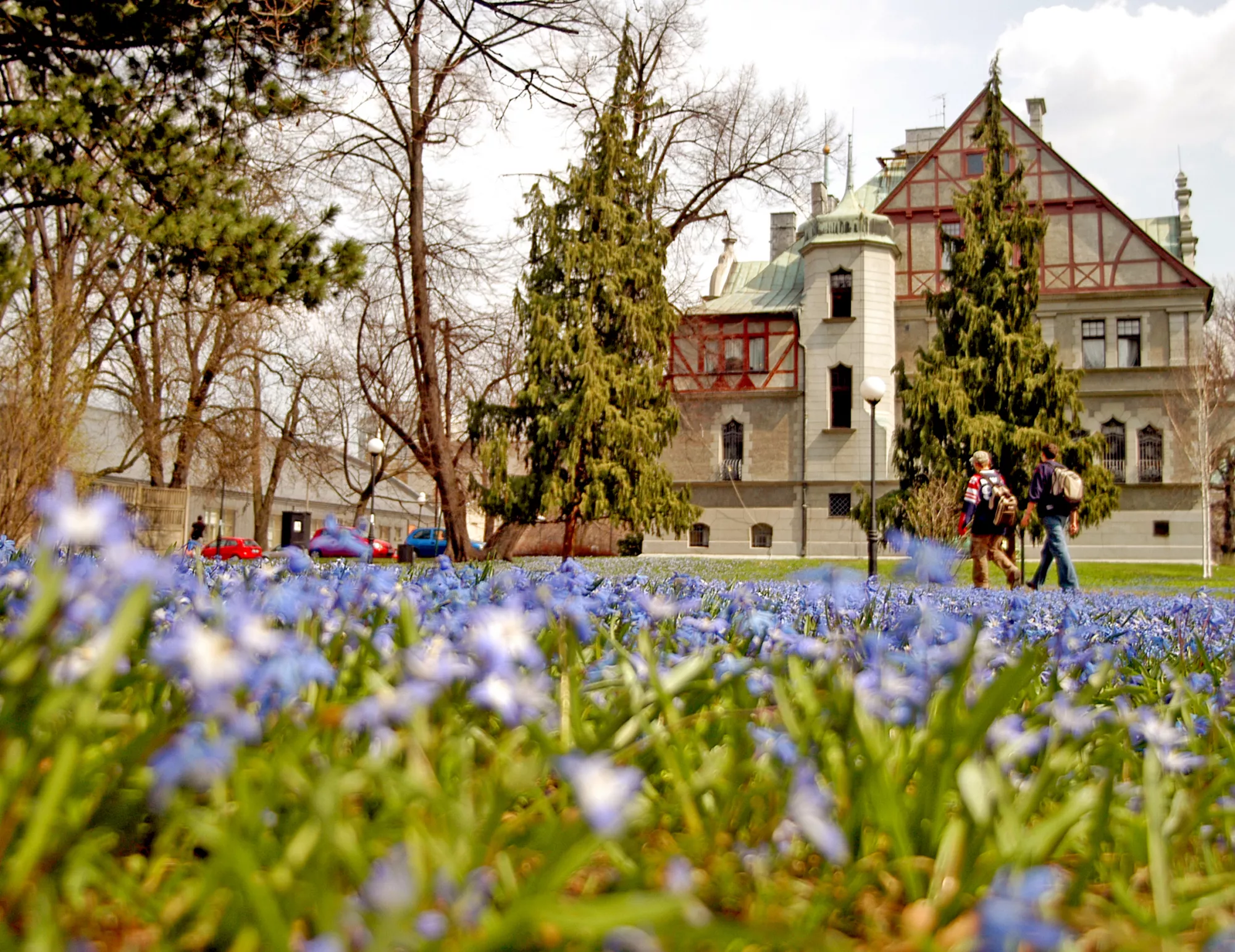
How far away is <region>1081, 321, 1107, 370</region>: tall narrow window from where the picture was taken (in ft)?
111

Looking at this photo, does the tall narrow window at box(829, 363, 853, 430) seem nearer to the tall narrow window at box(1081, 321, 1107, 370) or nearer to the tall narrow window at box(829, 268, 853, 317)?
the tall narrow window at box(829, 268, 853, 317)

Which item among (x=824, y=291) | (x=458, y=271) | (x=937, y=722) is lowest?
(x=937, y=722)

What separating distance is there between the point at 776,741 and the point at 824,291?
3410cm

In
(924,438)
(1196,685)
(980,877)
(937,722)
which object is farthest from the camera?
(924,438)

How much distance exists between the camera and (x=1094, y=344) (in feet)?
111

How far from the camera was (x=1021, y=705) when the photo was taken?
9.25 ft

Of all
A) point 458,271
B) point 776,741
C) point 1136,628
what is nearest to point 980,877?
point 776,741

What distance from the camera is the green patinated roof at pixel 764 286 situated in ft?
118

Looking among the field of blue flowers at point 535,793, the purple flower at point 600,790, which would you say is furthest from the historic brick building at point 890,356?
the purple flower at point 600,790

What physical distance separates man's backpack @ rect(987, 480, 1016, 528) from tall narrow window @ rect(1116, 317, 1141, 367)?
83.2ft

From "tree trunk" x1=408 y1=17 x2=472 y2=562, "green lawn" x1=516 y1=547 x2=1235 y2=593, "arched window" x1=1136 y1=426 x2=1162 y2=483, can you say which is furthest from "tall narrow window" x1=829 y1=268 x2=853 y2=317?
"tree trunk" x1=408 y1=17 x2=472 y2=562

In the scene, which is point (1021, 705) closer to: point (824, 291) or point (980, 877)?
point (980, 877)

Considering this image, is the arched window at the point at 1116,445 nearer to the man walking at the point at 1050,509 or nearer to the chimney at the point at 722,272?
the chimney at the point at 722,272

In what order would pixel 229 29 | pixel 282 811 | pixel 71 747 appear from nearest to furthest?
pixel 71 747, pixel 282 811, pixel 229 29
